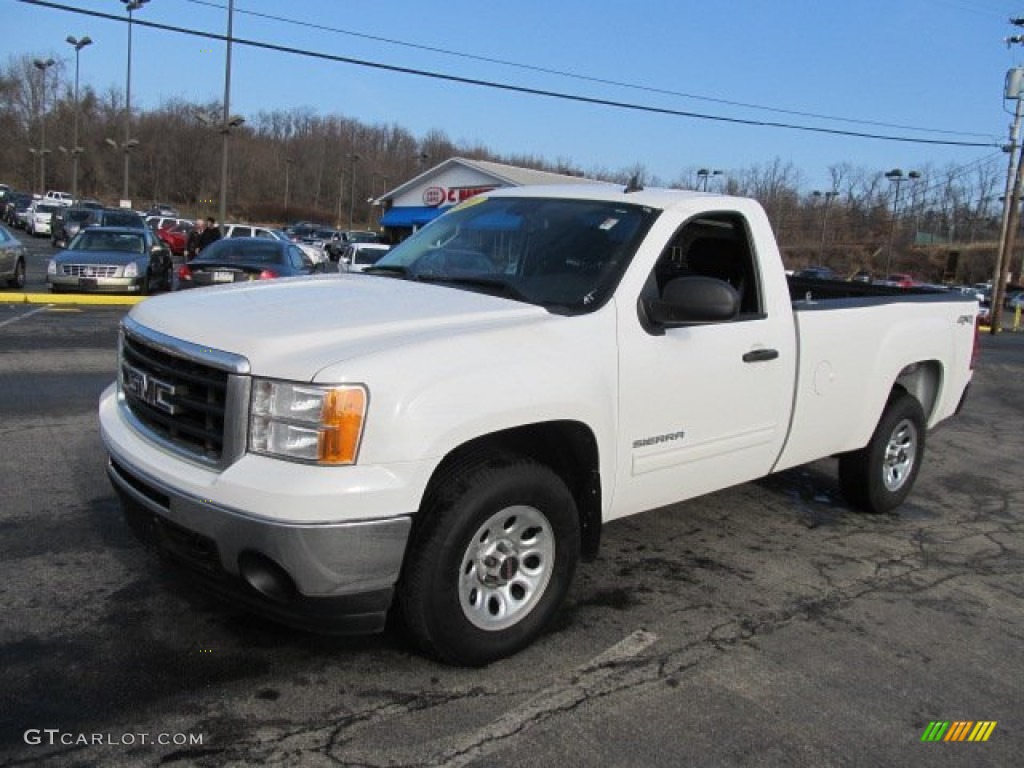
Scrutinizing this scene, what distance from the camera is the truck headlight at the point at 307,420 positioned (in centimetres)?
288

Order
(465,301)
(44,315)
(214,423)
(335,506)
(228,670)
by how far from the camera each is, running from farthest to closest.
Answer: (44,315)
(465,301)
(228,670)
(214,423)
(335,506)

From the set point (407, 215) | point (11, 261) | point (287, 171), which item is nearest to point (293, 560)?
point (11, 261)

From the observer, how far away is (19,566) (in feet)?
13.6

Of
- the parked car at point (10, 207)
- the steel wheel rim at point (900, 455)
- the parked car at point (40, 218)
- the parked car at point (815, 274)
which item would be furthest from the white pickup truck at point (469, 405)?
the parked car at point (10, 207)

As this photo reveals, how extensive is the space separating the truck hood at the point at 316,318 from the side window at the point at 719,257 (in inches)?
50.7

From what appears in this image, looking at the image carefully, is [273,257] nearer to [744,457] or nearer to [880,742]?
[744,457]

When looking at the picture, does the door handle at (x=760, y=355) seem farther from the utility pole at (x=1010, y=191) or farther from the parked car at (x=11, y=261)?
the utility pole at (x=1010, y=191)

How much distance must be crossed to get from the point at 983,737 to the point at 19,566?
13.7ft

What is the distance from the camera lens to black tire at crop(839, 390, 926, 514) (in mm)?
5703

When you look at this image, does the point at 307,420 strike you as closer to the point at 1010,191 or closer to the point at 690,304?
the point at 690,304

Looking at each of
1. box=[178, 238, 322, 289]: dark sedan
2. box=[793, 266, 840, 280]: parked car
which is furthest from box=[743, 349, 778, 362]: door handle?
box=[178, 238, 322, 289]: dark sedan

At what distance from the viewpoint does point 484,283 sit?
4.06m

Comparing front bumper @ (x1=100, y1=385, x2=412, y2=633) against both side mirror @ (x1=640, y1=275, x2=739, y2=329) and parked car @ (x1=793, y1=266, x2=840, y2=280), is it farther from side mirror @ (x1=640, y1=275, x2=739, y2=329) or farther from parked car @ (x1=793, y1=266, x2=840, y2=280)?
parked car @ (x1=793, y1=266, x2=840, y2=280)

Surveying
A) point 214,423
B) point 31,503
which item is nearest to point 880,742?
point 214,423
